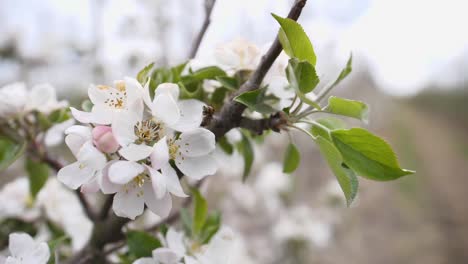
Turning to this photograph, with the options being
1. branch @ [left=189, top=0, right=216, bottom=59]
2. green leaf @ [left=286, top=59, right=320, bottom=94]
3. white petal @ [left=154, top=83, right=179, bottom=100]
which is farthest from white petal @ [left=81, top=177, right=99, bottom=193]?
branch @ [left=189, top=0, right=216, bottom=59]

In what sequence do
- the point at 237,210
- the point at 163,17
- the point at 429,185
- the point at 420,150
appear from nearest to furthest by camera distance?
the point at 163,17, the point at 237,210, the point at 429,185, the point at 420,150

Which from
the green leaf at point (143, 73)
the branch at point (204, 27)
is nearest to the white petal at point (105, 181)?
the green leaf at point (143, 73)

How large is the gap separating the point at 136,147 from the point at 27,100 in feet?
1.06

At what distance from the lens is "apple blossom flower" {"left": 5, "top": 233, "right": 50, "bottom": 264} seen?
48 cm

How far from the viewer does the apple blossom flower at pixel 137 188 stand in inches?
14.7

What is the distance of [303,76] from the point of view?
445 mm

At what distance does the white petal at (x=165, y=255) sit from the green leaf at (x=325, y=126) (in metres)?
0.22

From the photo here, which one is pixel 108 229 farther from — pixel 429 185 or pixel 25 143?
pixel 429 185

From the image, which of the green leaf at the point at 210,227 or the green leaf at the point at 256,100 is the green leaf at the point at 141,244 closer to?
the green leaf at the point at 210,227

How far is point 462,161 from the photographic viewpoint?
8.08 meters

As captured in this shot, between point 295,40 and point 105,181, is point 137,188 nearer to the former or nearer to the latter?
point 105,181

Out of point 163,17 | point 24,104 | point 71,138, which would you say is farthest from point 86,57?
point 71,138

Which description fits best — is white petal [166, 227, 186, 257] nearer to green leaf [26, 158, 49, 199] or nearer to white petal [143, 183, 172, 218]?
white petal [143, 183, 172, 218]

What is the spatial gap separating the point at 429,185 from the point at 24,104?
23.9 ft
